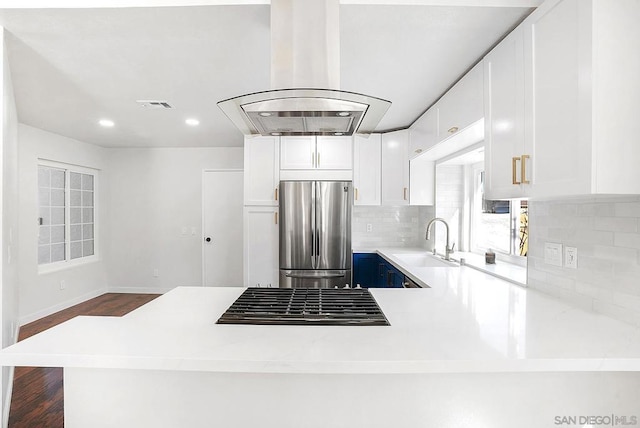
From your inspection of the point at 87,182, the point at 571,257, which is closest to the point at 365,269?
the point at 571,257

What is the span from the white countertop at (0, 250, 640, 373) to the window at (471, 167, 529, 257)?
1.07m

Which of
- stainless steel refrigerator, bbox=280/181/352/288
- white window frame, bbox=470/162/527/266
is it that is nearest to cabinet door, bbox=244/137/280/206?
stainless steel refrigerator, bbox=280/181/352/288

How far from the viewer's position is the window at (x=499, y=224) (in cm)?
247

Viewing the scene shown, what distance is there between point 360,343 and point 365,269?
2790 millimetres

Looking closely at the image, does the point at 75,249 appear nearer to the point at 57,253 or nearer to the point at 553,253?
the point at 57,253

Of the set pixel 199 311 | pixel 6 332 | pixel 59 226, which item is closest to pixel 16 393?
pixel 6 332

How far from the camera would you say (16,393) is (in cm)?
246

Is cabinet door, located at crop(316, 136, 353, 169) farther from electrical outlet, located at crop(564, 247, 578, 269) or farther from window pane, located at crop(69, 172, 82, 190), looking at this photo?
window pane, located at crop(69, 172, 82, 190)

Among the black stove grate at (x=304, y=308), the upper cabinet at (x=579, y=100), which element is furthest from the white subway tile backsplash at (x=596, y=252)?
the black stove grate at (x=304, y=308)

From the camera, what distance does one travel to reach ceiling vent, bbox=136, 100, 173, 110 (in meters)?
3.04

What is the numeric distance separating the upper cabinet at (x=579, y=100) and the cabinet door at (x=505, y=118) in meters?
0.02

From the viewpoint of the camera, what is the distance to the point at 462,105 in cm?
219

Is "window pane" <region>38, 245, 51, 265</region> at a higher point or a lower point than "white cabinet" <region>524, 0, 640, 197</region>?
lower

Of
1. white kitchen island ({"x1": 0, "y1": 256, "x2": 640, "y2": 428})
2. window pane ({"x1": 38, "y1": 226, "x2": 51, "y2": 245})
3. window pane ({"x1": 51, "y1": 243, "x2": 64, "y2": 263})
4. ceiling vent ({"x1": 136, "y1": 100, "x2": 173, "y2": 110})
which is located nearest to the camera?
white kitchen island ({"x1": 0, "y1": 256, "x2": 640, "y2": 428})
